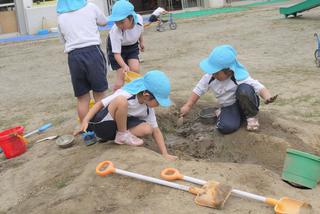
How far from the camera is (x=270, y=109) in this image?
5.19 meters

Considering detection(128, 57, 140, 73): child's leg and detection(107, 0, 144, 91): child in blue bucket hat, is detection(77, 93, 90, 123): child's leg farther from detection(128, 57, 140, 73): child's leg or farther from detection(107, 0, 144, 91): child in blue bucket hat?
detection(128, 57, 140, 73): child's leg

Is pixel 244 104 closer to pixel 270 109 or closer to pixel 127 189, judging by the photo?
pixel 270 109

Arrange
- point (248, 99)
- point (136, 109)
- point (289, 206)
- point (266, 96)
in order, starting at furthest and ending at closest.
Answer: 1. point (248, 99)
2. point (266, 96)
3. point (136, 109)
4. point (289, 206)

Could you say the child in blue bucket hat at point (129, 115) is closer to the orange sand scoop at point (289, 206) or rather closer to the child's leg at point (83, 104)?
the child's leg at point (83, 104)

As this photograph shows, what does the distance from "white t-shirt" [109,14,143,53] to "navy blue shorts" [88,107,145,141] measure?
1430mm

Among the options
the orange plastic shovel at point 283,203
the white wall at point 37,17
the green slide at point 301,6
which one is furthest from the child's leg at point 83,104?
the white wall at point 37,17

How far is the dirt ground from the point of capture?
3.05 m

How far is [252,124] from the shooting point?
424 centimetres

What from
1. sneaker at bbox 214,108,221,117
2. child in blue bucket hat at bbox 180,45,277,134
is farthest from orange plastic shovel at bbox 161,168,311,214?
sneaker at bbox 214,108,221,117

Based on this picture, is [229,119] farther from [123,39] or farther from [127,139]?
[123,39]

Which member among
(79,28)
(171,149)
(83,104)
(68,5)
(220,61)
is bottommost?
(171,149)

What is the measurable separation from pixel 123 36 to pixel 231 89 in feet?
5.39

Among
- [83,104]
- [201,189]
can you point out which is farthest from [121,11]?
[201,189]

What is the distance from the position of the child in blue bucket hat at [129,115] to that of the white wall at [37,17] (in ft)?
42.6
